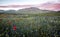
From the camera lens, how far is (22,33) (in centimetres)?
155

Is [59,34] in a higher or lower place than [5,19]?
lower

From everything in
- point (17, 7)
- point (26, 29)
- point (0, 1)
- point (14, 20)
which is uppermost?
point (0, 1)

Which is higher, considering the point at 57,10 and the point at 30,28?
the point at 57,10

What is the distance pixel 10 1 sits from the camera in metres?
1.63

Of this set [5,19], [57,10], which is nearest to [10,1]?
[5,19]

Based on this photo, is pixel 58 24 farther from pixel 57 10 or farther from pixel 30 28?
pixel 30 28

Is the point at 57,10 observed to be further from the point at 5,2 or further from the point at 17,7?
the point at 5,2

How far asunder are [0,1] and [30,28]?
607 millimetres

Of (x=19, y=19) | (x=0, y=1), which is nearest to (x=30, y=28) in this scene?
(x=19, y=19)

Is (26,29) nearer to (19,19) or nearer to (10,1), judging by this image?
(19,19)

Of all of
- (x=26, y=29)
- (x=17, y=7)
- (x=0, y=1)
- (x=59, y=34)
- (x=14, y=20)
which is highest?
(x=0, y=1)

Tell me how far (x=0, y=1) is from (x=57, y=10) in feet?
2.84

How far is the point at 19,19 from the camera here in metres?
1.59

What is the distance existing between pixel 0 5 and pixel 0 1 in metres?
0.06
